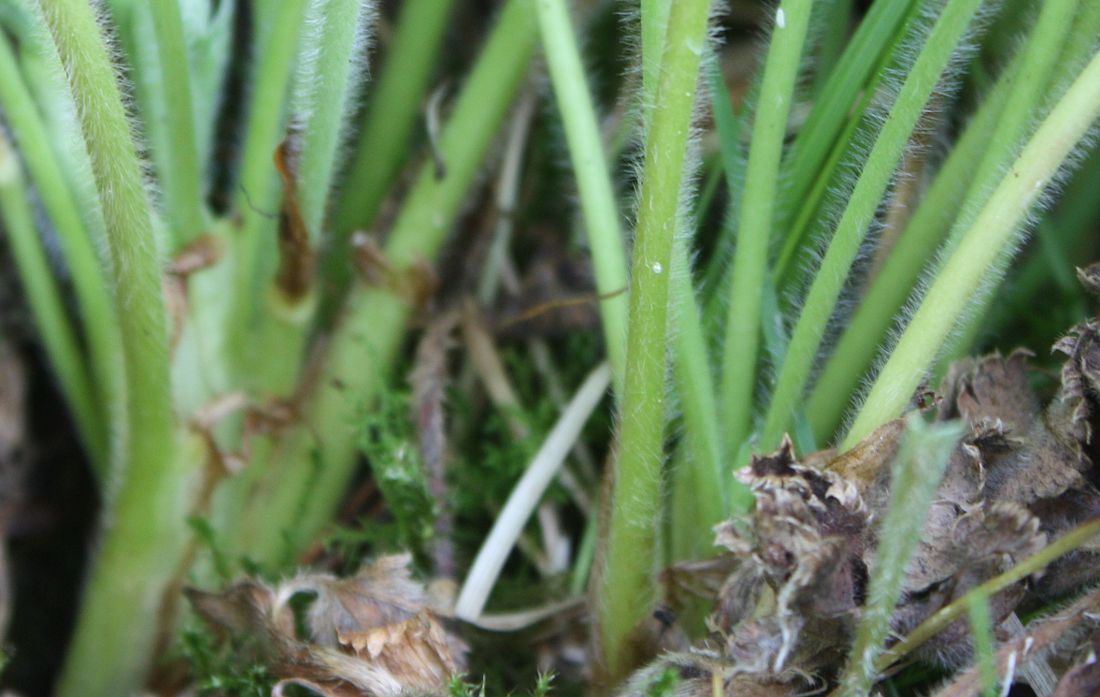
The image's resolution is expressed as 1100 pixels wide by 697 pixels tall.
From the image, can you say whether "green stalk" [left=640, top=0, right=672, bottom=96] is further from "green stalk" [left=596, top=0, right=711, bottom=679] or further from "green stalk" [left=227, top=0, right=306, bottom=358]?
"green stalk" [left=227, top=0, right=306, bottom=358]

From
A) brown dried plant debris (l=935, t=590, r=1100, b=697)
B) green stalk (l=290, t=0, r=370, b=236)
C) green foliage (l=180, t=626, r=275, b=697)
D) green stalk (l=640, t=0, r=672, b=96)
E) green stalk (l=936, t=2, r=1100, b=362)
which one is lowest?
brown dried plant debris (l=935, t=590, r=1100, b=697)

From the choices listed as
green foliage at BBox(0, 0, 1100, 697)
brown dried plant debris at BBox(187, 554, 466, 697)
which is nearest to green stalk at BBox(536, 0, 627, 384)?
green foliage at BBox(0, 0, 1100, 697)

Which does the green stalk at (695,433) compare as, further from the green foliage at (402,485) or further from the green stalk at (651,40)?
the green foliage at (402,485)

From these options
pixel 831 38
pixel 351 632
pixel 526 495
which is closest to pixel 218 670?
pixel 351 632

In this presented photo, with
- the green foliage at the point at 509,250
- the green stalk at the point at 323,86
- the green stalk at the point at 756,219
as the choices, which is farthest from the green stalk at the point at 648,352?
the green stalk at the point at 323,86

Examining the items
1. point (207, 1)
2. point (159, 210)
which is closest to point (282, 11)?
point (207, 1)

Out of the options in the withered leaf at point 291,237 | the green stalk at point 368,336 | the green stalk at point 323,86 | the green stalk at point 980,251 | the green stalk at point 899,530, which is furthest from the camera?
the green stalk at point 368,336
